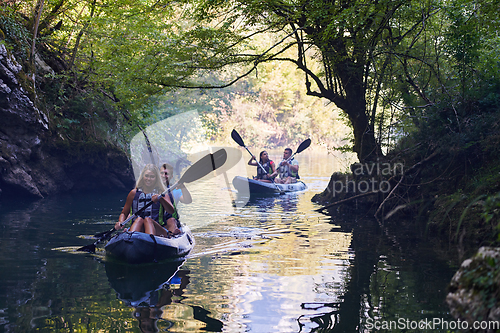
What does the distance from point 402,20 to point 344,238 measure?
14.6 ft

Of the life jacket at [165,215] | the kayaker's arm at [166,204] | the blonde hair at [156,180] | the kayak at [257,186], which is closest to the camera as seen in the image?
the kayaker's arm at [166,204]

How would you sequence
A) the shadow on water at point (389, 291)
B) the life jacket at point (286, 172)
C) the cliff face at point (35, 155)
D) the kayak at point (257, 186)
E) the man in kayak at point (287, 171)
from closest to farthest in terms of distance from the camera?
the shadow on water at point (389, 291)
the cliff face at point (35, 155)
the kayak at point (257, 186)
the man in kayak at point (287, 171)
the life jacket at point (286, 172)

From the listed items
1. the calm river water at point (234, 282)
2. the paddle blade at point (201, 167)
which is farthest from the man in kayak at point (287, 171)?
the paddle blade at point (201, 167)

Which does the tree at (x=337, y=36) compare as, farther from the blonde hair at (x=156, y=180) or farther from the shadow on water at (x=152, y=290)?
the shadow on water at (x=152, y=290)

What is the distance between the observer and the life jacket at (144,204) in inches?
236

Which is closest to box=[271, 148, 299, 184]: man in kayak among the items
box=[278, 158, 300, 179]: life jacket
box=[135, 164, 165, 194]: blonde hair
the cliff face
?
box=[278, 158, 300, 179]: life jacket

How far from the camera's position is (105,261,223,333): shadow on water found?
3.56m

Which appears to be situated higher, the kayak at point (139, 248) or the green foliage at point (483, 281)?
the green foliage at point (483, 281)

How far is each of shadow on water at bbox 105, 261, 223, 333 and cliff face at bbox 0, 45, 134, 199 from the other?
6.24 meters

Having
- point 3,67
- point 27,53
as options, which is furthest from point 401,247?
point 27,53

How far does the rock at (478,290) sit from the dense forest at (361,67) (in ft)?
7.92

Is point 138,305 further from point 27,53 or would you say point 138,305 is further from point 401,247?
point 27,53

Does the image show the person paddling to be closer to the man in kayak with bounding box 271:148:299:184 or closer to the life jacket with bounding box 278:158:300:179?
the man in kayak with bounding box 271:148:299:184

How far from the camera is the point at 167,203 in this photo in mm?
5938
